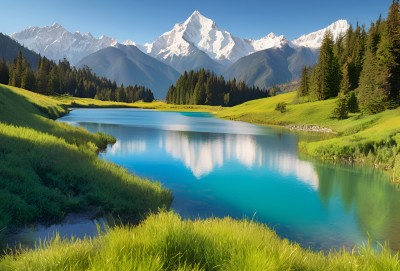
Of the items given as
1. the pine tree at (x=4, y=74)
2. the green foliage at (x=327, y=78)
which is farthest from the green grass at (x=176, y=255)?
the pine tree at (x=4, y=74)

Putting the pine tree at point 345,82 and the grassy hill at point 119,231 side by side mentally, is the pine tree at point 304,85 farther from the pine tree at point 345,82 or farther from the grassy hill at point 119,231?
the grassy hill at point 119,231

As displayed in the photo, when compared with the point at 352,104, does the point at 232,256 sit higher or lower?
lower

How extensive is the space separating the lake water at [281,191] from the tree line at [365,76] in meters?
30.7

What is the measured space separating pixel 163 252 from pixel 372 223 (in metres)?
14.2

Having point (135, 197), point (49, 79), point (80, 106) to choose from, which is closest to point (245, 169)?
point (135, 197)

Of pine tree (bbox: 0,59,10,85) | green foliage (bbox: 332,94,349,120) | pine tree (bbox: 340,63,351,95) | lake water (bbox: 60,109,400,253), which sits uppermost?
pine tree (bbox: 0,59,10,85)

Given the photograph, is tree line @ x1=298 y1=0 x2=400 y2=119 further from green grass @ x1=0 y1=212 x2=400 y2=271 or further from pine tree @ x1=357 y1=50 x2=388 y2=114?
green grass @ x1=0 y1=212 x2=400 y2=271

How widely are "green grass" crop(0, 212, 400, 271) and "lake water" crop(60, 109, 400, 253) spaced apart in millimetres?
8045

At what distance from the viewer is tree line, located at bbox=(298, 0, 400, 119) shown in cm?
6075

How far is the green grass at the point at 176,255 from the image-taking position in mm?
4938

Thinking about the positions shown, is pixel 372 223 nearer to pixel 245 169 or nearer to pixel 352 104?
pixel 245 169

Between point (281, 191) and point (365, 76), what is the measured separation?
57665mm

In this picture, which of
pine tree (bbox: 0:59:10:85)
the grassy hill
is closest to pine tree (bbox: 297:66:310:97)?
the grassy hill

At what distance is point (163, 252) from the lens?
18.8 ft
